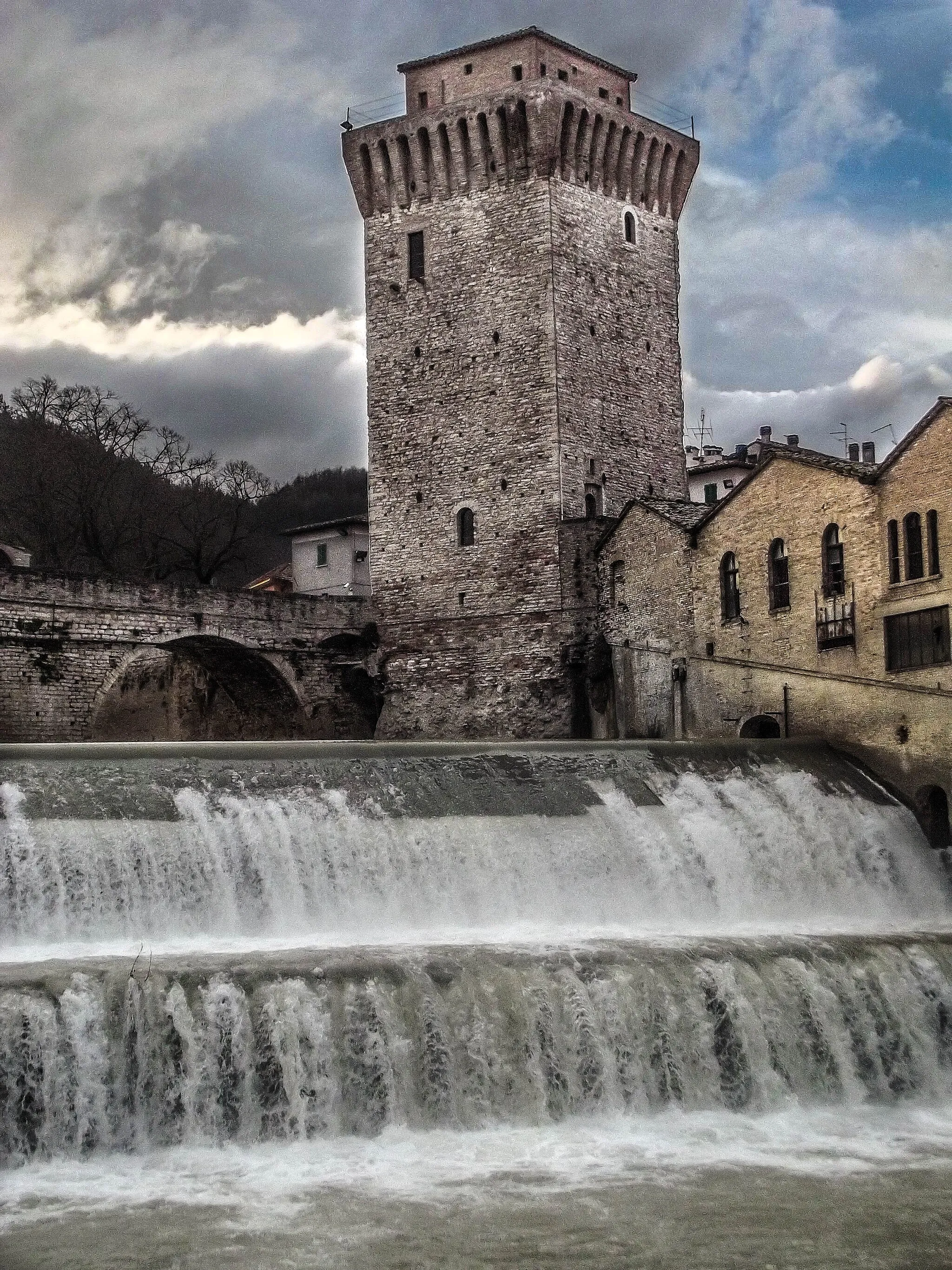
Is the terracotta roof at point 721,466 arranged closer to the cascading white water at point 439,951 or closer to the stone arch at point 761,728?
the stone arch at point 761,728

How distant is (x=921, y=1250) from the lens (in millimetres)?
11797

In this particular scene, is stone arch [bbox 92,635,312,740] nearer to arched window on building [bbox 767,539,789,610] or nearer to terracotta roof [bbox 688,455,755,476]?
arched window on building [bbox 767,539,789,610]

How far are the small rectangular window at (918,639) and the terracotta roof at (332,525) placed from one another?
21.5m

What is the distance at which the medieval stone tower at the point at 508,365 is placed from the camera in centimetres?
3297

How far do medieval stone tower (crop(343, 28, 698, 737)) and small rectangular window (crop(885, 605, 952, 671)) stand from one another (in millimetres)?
8839

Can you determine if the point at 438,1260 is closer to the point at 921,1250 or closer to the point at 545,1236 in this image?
the point at 545,1236

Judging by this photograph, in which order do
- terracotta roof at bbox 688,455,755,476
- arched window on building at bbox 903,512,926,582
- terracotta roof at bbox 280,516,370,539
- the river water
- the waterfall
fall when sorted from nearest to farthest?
the river water
the waterfall
arched window on building at bbox 903,512,926,582
terracotta roof at bbox 280,516,370,539
terracotta roof at bbox 688,455,755,476

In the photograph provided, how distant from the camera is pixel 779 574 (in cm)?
2678

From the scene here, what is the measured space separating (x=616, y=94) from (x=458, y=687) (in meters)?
12.9

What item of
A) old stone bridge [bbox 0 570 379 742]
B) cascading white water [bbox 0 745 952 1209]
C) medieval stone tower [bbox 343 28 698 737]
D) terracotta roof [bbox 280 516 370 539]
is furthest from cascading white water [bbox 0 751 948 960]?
terracotta roof [bbox 280 516 370 539]

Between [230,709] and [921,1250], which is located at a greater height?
[230,709]

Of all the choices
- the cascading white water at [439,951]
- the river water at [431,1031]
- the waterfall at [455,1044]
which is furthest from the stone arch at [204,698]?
the waterfall at [455,1044]

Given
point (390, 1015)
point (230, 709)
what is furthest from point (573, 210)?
point (390, 1015)

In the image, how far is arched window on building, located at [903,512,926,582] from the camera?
79.2ft
